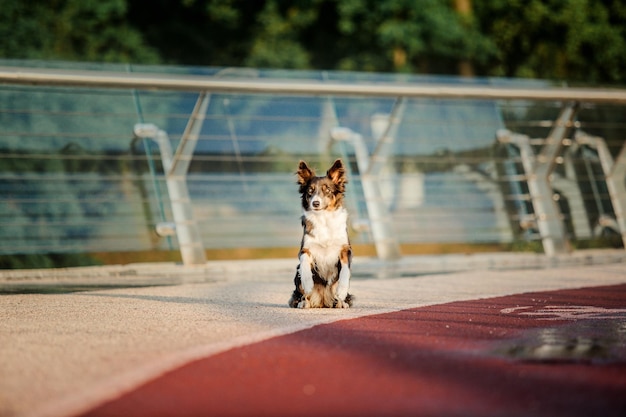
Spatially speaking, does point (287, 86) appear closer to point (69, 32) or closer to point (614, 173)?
point (614, 173)

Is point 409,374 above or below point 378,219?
below

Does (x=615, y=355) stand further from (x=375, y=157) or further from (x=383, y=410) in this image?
(x=375, y=157)

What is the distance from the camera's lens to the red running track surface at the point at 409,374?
3514 millimetres

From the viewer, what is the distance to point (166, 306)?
689cm

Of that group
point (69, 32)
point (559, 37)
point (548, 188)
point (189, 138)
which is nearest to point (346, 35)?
point (559, 37)

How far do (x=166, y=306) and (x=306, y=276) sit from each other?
3.16 ft

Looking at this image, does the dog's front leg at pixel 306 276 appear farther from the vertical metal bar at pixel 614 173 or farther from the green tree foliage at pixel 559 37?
the green tree foliage at pixel 559 37

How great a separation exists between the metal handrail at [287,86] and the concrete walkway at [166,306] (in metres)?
1.79

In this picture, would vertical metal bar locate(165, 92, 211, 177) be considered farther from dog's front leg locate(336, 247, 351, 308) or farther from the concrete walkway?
dog's front leg locate(336, 247, 351, 308)

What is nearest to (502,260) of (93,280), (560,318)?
(93,280)

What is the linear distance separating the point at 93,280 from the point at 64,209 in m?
1.11

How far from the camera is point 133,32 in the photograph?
82.8 feet

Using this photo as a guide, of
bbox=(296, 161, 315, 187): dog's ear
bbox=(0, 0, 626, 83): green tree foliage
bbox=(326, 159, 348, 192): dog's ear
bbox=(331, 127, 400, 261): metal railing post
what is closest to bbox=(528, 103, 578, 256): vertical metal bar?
bbox=(331, 127, 400, 261): metal railing post

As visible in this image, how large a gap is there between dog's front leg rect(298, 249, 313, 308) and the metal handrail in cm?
388
